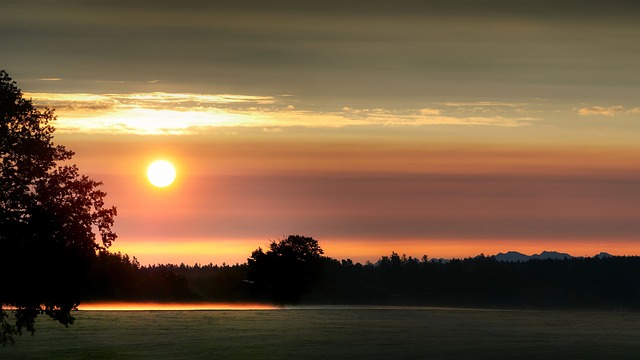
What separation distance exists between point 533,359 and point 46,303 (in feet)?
→ 117

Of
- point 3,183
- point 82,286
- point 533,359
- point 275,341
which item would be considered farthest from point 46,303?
point 533,359

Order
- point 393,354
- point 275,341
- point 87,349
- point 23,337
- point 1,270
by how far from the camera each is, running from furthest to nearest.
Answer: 1. point 23,337
2. point 275,341
3. point 87,349
4. point 393,354
5. point 1,270

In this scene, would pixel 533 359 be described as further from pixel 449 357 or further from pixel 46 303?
pixel 46 303

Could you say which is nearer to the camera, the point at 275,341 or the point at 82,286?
the point at 82,286

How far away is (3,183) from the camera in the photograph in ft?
261

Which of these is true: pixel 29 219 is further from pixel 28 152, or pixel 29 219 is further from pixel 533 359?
pixel 533 359

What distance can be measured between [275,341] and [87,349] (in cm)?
1840

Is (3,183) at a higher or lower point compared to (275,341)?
higher

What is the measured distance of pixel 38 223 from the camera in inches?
3123

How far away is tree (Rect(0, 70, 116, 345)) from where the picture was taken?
7856cm

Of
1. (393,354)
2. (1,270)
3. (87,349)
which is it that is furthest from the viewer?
(87,349)

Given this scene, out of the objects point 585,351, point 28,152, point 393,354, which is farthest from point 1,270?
point 585,351

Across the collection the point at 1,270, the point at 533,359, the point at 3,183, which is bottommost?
the point at 533,359

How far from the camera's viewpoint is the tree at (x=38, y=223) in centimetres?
7856
